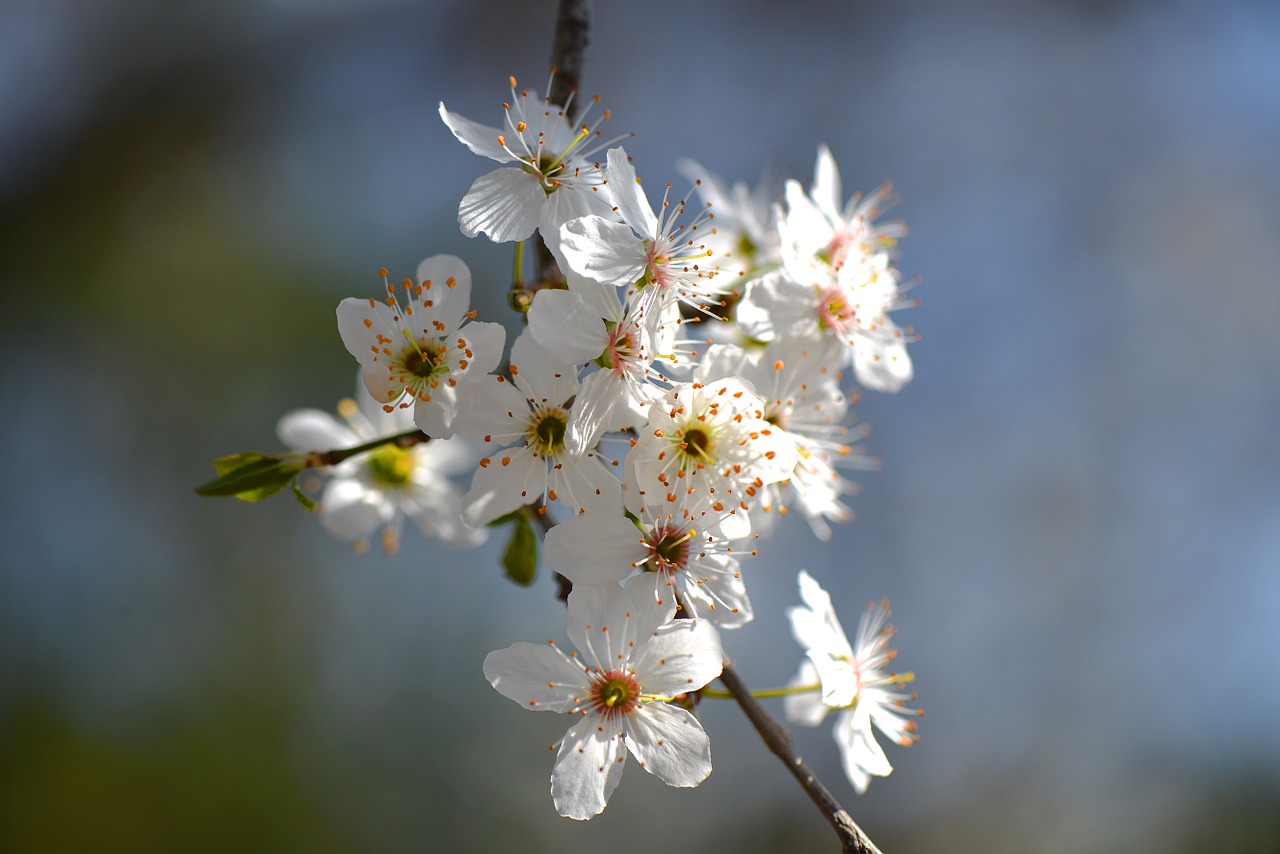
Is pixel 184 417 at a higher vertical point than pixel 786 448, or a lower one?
higher

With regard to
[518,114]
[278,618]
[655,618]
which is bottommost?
[278,618]

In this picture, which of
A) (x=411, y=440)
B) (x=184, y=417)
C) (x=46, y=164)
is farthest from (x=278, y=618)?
(x=411, y=440)

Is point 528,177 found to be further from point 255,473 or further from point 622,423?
point 255,473

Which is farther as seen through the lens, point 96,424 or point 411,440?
point 96,424

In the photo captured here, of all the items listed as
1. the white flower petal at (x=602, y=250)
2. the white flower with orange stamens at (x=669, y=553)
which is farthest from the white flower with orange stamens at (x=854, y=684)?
the white flower petal at (x=602, y=250)

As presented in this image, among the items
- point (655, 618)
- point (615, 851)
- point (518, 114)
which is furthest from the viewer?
Answer: point (615, 851)

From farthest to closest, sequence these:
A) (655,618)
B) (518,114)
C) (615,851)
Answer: (615,851), (518,114), (655,618)

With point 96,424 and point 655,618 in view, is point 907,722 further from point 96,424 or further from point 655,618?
point 96,424

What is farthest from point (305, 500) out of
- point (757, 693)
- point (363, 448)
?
point (757, 693)
